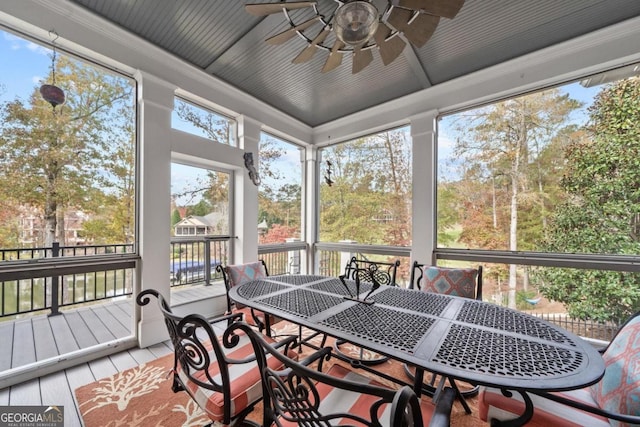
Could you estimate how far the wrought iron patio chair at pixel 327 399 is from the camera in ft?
2.39

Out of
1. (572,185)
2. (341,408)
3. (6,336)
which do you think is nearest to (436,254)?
(572,185)

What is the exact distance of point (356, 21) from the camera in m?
1.58

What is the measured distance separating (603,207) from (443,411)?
3.16 m

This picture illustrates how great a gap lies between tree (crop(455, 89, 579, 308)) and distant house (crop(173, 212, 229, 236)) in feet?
11.2

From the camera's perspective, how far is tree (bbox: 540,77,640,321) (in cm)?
257

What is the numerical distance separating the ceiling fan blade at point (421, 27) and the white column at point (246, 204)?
104 inches

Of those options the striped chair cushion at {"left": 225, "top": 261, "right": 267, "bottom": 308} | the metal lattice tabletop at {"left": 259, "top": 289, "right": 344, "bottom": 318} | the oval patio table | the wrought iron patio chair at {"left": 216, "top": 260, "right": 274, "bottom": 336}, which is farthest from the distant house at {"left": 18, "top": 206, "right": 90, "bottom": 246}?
the metal lattice tabletop at {"left": 259, "top": 289, "right": 344, "bottom": 318}

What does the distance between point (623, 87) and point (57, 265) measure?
5772mm

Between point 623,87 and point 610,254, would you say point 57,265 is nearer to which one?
point 610,254

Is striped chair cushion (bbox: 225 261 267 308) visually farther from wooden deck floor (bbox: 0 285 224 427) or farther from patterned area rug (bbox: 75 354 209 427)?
wooden deck floor (bbox: 0 285 224 427)

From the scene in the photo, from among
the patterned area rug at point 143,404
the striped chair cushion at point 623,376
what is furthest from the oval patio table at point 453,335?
the patterned area rug at point 143,404

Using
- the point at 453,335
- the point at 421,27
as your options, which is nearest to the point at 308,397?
the point at 453,335

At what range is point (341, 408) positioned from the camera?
115 cm

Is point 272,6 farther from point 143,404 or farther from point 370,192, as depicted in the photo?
point 370,192
